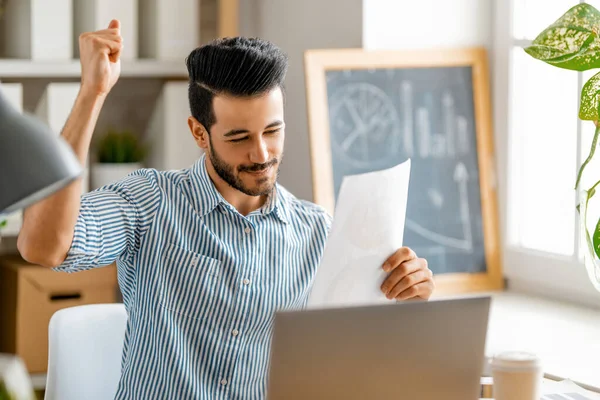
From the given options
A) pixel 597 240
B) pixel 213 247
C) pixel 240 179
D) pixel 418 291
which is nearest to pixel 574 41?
pixel 597 240

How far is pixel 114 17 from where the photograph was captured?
2752mm

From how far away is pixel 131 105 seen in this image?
3.05 meters

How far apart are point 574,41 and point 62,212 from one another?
98 centimetres

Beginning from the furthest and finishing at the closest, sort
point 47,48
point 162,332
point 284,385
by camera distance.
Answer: point 47,48 < point 162,332 < point 284,385

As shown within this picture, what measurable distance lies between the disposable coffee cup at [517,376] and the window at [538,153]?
110cm

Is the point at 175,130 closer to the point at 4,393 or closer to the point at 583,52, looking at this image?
the point at 583,52

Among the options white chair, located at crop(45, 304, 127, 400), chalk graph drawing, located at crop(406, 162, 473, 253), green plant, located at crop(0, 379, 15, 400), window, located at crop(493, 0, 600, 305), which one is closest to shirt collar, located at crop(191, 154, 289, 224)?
white chair, located at crop(45, 304, 127, 400)

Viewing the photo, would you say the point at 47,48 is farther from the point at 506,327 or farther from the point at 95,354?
the point at 506,327

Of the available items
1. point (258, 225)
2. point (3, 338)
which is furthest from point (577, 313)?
point (3, 338)

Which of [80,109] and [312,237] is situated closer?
[80,109]

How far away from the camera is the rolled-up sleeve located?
1.55 meters

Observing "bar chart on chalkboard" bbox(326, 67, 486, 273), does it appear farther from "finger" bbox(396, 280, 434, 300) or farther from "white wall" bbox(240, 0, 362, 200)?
"finger" bbox(396, 280, 434, 300)

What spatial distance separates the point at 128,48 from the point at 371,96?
0.79 meters

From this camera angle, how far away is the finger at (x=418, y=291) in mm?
1580
